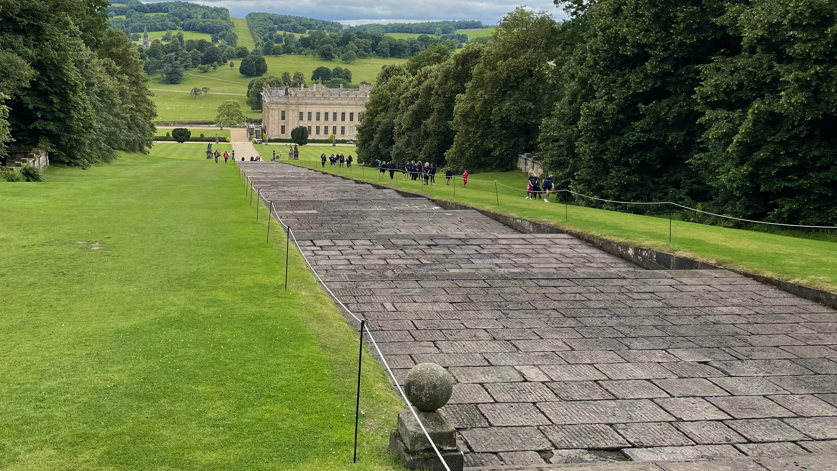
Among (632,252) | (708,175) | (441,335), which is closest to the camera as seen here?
(441,335)

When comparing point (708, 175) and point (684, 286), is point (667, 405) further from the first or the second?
point (708, 175)

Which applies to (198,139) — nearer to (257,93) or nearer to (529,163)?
(257,93)

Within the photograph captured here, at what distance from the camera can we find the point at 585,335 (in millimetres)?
11016

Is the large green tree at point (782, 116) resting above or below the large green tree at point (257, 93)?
below

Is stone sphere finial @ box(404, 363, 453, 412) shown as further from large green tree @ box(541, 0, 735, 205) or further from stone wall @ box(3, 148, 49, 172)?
stone wall @ box(3, 148, 49, 172)

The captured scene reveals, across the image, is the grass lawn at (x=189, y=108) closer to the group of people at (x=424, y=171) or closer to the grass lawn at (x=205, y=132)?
the grass lawn at (x=205, y=132)

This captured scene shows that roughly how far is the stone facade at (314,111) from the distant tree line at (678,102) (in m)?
114

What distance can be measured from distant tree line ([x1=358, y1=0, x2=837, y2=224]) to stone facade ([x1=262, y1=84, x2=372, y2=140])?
374 feet

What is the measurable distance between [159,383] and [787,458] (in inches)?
241

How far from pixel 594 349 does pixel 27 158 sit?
3594 centimetres

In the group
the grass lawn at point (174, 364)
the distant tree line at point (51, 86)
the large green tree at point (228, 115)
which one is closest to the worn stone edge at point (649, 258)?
the grass lawn at point (174, 364)

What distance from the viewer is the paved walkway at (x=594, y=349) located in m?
7.42

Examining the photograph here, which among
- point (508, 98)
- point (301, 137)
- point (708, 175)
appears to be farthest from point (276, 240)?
point (301, 137)

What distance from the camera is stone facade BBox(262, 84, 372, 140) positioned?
162500mm
